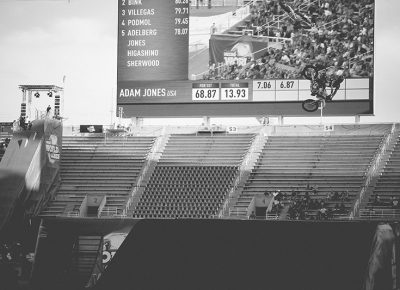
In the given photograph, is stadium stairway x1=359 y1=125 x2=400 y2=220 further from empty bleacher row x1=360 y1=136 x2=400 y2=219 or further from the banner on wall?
the banner on wall

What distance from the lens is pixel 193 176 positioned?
99.4ft

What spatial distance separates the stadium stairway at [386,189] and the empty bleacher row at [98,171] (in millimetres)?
8746

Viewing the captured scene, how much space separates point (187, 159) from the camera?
31.4 metres

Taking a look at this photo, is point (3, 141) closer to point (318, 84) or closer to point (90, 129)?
point (90, 129)

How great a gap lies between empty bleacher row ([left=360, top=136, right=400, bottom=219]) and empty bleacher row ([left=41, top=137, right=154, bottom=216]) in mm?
8807

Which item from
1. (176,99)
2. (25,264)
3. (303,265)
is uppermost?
(176,99)

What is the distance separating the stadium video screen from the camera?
29.6m

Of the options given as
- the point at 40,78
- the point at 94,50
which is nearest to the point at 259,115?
the point at 94,50

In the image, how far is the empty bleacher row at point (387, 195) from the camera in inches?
1054

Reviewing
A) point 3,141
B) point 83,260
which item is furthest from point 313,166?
point 83,260

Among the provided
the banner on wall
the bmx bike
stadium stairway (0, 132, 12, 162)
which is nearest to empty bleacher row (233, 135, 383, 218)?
the bmx bike

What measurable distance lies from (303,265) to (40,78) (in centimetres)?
2513

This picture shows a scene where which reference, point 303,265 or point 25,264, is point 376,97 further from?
point 303,265

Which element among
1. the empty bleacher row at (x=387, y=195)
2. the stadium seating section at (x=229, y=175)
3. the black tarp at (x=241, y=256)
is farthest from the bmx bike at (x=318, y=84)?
the black tarp at (x=241, y=256)
